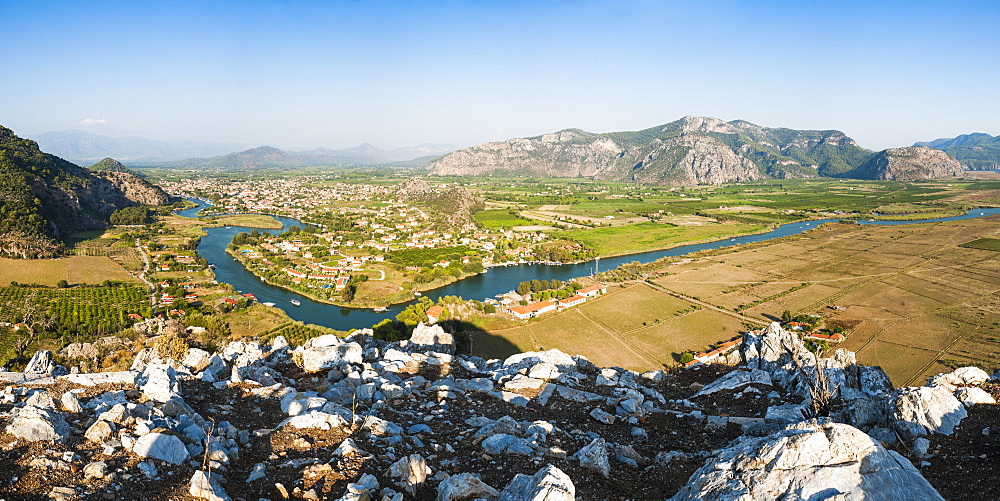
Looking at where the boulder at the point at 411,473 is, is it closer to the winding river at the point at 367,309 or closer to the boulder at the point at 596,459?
the boulder at the point at 596,459

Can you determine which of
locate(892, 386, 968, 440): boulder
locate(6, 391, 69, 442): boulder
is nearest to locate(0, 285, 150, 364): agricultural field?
locate(6, 391, 69, 442): boulder

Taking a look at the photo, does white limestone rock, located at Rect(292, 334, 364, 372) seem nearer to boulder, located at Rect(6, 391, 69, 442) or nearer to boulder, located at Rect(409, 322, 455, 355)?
Result: boulder, located at Rect(409, 322, 455, 355)

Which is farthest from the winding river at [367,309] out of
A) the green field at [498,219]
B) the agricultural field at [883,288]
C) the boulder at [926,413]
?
the boulder at [926,413]

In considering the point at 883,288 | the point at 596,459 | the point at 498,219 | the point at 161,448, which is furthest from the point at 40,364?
the point at 498,219

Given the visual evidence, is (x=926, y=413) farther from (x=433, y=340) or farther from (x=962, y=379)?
(x=433, y=340)

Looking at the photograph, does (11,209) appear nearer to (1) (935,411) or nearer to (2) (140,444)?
(2) (140,444)

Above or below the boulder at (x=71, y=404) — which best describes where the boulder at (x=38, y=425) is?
above
